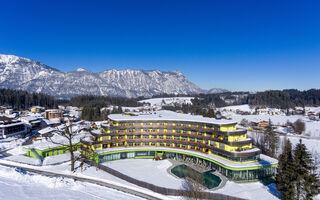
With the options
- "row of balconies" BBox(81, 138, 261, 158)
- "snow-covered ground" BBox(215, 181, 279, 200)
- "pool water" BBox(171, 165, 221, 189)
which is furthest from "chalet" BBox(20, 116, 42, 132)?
"snow-covered ground" BBox(215, 181, 279, 200)

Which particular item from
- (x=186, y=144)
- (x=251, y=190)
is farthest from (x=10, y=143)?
(x=251, y=190)

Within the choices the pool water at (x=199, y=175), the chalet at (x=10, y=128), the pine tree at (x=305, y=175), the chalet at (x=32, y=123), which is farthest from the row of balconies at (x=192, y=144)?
the chalet at (x=32, y=123)

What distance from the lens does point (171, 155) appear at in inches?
2360

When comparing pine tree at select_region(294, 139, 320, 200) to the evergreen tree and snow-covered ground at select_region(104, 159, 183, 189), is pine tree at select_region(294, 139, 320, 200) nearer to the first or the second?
snow-covered ground at select_region(104, 159, 183, 189)

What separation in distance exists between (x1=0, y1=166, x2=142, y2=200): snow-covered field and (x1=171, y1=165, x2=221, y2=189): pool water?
15.6 meters

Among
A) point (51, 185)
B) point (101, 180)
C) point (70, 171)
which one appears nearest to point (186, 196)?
point (101, 180)

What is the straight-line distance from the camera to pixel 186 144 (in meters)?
60.7

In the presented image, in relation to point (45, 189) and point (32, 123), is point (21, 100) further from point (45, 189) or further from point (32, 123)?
point (45, 189)

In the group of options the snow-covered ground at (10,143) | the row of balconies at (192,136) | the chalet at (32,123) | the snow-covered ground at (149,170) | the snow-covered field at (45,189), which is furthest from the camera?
the chalet at (32,123)

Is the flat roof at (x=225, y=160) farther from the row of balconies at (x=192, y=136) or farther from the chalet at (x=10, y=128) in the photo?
the chalet at (x=10, y=128)

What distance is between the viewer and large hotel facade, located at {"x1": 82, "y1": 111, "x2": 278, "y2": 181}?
45.9 m

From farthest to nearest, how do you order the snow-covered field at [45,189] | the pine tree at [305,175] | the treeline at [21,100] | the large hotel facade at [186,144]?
the treeline at [21,100] < the large hotel facade at [186,144] < the pine tree at [305,175] < the snow-covered field at [45,189]

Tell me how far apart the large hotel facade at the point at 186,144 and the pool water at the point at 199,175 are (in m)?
3.41

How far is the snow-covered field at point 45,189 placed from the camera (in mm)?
28859
